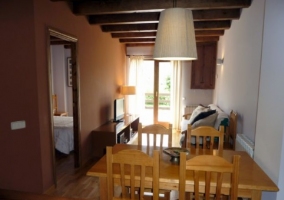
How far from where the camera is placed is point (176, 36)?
156 cm

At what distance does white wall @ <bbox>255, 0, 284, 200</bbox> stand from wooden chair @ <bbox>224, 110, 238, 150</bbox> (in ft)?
4.39

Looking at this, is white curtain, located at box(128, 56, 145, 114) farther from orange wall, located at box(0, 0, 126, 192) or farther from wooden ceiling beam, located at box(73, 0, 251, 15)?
orange wall, located at box(0, 0, 126, 192)

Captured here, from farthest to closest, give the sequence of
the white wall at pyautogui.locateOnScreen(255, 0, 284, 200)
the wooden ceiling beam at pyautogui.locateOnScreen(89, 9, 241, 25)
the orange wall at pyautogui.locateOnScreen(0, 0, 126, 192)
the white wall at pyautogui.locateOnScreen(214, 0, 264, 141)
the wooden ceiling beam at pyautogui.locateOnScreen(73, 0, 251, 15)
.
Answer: the wooden ceiling beam at pyautogui.locateOnScreen(89, 9, 241, 25), the wooden ceiling beam at pyautogui.locateOnScreen(73, 0, 251, 15), the white wall at pyautogui.locateOnScreen(214, 0, 264, 141), the orange wall at pyautogui.locateOnScreen(0, 0, 126, 192), the white wall at pyautogui.locateOnScreen(255, 0, 284, 200)

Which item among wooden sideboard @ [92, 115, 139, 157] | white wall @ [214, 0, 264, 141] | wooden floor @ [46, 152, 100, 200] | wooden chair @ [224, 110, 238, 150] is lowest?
wooden floor @ [46, 152, 100, 200]

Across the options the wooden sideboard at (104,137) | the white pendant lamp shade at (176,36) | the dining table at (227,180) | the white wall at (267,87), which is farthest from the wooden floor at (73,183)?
the white pendant lamp shade at (176,36)

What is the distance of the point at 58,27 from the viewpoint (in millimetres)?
3082

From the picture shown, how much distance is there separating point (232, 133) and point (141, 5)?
8.26 feet

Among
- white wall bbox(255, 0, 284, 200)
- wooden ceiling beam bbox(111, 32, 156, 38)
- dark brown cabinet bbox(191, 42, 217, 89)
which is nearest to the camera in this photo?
white wall bbox(255, 0, 284, 200)

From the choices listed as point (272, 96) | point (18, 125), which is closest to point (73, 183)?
point (18, 125)

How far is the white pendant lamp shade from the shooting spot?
1.56 metres

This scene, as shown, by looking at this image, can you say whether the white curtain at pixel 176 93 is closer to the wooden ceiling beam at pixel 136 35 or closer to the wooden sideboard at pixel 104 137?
the wooden ceiling beam at pixel 136 35

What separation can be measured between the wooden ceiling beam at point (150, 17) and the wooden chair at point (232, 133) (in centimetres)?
172

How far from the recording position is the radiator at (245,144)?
253cm

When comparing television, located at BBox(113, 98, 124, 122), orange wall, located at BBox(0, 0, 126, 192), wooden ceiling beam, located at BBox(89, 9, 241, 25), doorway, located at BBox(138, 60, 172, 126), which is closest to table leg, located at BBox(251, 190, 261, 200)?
orange wall, located at BBox(0, 0, 126, 192)
